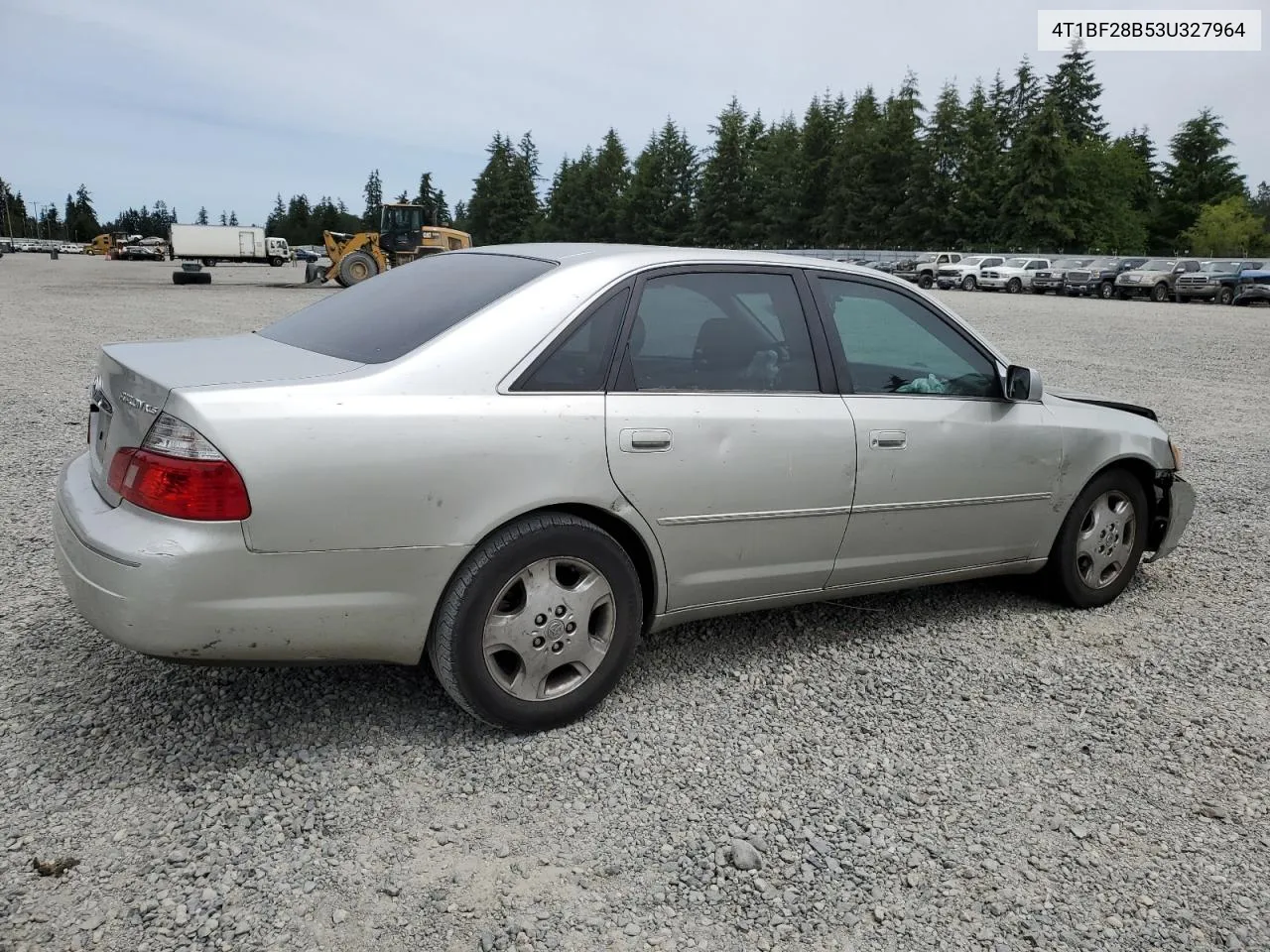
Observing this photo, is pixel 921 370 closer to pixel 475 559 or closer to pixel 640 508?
pixel 640 508

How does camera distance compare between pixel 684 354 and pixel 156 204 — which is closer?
pixel 684 354

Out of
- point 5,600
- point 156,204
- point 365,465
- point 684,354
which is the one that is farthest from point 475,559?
point 156,204

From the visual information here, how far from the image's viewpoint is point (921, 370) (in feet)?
13.4

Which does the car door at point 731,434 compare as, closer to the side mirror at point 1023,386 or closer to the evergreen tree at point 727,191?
the side mirror at point 1023,386

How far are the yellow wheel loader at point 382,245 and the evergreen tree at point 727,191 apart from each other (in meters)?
56.8

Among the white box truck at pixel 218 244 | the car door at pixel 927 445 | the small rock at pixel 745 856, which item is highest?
the white box truck at pixel 218 244

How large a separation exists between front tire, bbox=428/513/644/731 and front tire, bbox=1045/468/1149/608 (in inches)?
86.8

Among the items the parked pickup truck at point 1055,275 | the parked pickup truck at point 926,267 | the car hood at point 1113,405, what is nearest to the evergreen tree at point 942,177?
the parked pickup truck at point 926,267

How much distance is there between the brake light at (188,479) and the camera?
8.73ft

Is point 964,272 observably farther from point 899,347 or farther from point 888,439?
point 888,439

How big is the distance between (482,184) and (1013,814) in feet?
364

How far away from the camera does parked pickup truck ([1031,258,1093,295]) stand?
40.0 m

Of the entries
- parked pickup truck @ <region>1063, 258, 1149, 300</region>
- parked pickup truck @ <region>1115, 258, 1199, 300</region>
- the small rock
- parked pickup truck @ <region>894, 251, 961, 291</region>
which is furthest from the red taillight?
parked pickup truck @ <region>894, 251, 961, 291</region>

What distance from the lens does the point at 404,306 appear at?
3.51 m
